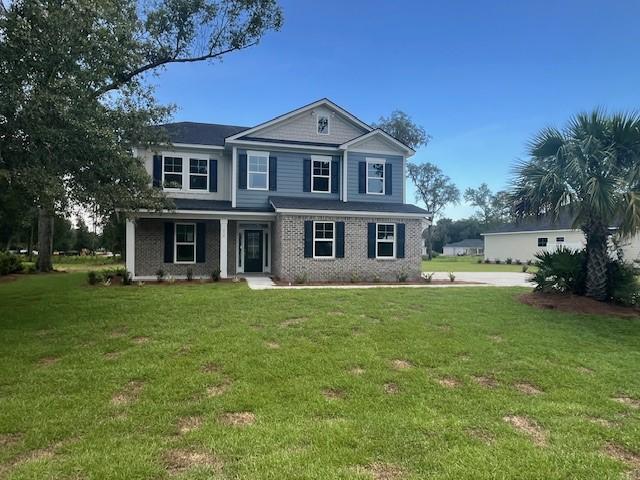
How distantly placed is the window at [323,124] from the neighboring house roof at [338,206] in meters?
3.18

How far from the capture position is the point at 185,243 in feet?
58.2

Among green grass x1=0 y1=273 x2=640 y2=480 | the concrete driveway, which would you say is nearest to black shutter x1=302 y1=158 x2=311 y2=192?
the concrete driveway

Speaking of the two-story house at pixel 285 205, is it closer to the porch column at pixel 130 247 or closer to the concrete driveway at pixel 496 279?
the porch column at pixel 130 247

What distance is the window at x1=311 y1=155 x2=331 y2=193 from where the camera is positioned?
18.8m

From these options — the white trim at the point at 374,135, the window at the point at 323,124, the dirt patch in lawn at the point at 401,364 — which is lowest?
the dirt patch in lawn at the point at 401,364

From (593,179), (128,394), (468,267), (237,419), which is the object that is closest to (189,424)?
(237,419)

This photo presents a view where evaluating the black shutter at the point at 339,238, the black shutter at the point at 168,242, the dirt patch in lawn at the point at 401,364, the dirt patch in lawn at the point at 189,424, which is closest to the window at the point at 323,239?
the black shutter at the point at 339,238

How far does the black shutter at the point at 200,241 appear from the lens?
17.8m

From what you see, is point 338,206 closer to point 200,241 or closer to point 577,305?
point 200,241

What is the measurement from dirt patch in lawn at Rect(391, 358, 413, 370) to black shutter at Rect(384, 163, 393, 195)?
13684 mm

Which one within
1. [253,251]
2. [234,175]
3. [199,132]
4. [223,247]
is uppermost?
[199,132]

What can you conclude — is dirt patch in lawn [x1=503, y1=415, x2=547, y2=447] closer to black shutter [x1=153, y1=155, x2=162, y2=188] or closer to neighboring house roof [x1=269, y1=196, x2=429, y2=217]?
neighboring house roof [x1=269, y1=196, x2=429, y2=217]

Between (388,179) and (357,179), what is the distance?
148 cm

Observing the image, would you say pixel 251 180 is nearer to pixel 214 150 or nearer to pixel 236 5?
pixel 214 150
